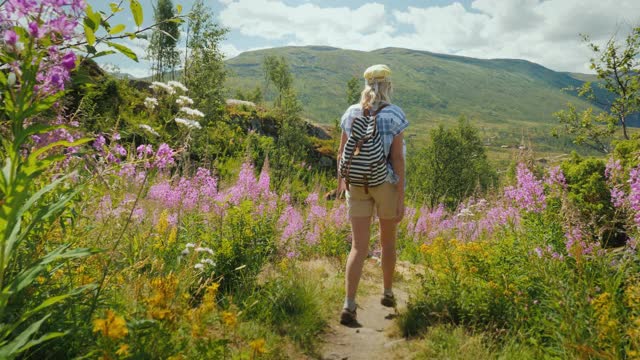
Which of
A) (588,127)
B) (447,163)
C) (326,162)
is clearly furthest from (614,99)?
(447,163)

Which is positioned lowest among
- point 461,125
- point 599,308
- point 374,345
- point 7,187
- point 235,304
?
point 374,345

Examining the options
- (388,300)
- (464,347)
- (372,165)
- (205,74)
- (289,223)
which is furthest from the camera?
(205,74)

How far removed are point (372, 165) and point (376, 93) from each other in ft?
2.63

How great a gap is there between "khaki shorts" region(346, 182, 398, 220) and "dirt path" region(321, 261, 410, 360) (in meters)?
1.13

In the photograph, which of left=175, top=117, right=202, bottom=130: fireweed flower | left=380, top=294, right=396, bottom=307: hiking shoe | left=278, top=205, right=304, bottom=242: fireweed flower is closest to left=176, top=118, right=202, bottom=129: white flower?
left=175, top=117, right=202, bottom=130: fireweed flower

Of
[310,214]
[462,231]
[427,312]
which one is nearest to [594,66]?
[462,231]

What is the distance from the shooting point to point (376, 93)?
449 centimetres

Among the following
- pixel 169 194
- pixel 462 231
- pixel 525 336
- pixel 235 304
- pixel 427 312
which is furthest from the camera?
pixel 462 231

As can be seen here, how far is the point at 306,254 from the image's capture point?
22.7ft

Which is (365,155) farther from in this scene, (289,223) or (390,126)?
(289,223)

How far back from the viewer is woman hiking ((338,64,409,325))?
434 cm

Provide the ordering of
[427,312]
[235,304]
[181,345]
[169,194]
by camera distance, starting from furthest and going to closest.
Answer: [169,194]
[427,312]
[235,304]
[181,345]

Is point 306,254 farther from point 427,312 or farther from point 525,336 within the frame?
point 525,336

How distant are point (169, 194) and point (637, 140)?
6.30m
